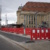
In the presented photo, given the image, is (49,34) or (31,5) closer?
(49,34)

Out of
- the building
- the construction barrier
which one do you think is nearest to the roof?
the building

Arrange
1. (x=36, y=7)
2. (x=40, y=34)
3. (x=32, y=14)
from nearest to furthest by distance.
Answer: (x=40, y=34) → (x=32, y=14) → (x=36, y=7)

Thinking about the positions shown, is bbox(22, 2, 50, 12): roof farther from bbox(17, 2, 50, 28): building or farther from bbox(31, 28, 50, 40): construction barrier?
bbox(31, 28, 50, 40): construction barrier

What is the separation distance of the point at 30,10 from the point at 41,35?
3170 inches

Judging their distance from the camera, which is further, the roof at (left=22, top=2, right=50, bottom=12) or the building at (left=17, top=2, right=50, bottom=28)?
the roof at (left=22, top=2, right=50, bottom=12)

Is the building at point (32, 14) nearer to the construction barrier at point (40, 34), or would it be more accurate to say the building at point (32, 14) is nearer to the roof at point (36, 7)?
the roof at point (36, 7)

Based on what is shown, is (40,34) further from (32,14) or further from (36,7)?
(36,7)

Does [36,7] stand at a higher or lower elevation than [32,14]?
higher

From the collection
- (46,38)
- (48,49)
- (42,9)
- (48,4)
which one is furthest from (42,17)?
(48,49)

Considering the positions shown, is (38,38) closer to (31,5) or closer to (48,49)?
(48,49)

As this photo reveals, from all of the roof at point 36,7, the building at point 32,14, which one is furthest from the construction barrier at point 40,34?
the roof at point 36,7

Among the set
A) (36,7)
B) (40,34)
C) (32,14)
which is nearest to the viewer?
(40,34)

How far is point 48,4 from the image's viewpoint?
110688 millimetres

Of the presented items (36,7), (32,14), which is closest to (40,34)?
(32,14)
